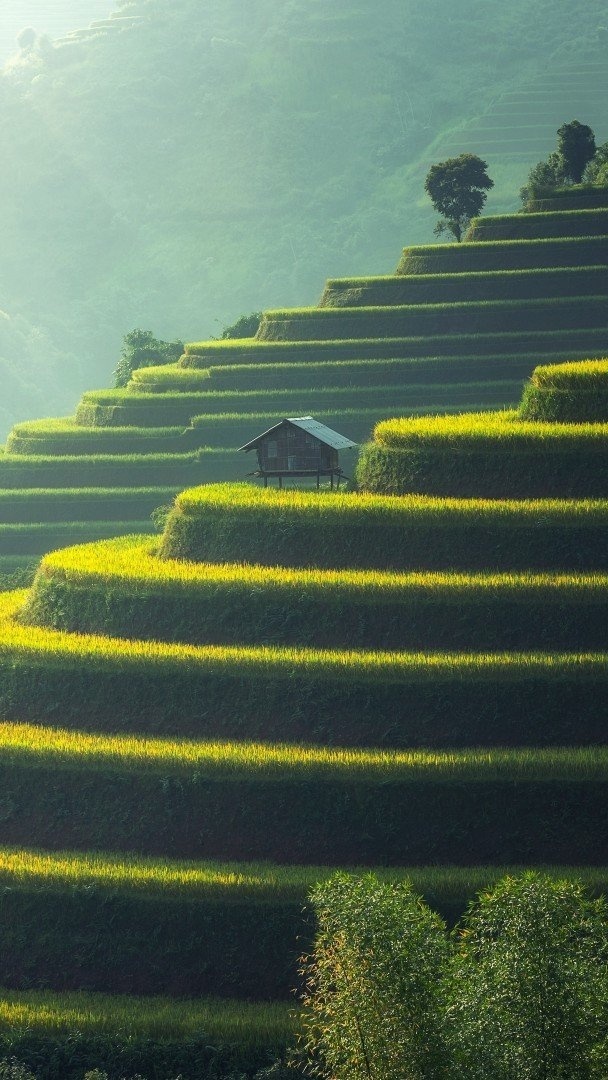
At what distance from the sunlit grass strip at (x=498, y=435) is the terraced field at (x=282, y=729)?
7 centimetres

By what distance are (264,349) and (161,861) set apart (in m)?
37.7

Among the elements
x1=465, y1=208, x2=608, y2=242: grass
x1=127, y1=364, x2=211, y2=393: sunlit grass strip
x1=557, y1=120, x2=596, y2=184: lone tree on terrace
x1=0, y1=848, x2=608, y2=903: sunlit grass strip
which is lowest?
x1=0, y1=848, x2=608, y2=903: sunlit grass strip

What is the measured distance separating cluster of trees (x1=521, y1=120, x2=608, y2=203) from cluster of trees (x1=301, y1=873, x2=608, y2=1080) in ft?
176

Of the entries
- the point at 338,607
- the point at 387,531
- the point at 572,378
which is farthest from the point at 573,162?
the point at 338,607

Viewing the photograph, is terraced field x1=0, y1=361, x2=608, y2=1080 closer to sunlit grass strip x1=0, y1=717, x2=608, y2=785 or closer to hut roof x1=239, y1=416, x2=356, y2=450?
sunlit grass strip x1=0, y1=717, x2=608, y2=785

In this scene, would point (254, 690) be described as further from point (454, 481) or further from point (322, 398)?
point (322, 398)

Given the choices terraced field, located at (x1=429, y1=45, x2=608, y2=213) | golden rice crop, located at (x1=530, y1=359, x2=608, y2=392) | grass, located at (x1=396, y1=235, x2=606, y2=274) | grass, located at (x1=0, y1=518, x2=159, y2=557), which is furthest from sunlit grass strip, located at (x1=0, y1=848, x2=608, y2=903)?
terraced field, located at (x1=429, y1=45, x2=608, y2=213)

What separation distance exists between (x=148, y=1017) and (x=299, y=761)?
537cm

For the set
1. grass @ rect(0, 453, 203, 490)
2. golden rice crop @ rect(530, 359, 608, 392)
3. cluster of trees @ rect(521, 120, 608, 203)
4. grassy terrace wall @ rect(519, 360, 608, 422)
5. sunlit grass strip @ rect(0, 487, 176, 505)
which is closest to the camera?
grassy terrace wall @ rect(519, 360, 608, 422)

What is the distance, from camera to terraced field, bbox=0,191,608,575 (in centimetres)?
6247

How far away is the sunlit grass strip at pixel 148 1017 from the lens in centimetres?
2712

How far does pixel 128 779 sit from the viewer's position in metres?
31.8

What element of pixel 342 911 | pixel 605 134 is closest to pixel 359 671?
pixel 342 911

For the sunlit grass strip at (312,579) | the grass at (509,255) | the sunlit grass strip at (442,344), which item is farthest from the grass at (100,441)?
the sunlit grass strip at (312,579)
